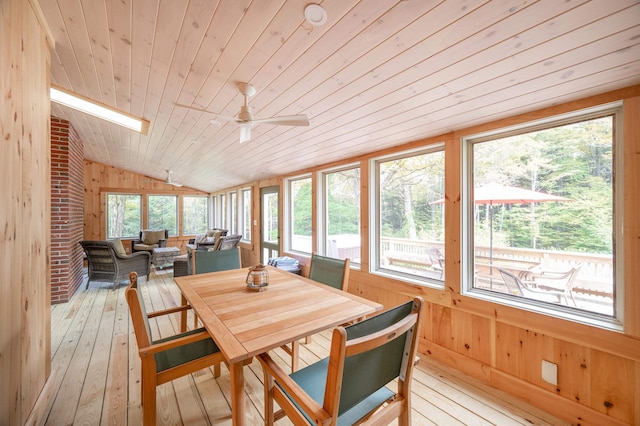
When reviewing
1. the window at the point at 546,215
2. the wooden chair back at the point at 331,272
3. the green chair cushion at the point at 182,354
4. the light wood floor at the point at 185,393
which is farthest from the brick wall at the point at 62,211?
the window at the point at 546,215

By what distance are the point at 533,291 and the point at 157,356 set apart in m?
2.66

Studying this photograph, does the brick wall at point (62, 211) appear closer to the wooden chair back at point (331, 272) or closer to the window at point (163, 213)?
the window at point (163, 213)

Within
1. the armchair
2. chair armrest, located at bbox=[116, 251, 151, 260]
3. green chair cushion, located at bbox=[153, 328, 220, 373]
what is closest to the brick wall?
the armchair

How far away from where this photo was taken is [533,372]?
1.83 metres

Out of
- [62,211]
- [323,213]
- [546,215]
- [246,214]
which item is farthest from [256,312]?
[246,214]

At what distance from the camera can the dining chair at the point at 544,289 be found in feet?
5.95

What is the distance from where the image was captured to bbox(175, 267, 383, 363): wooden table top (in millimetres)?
1205

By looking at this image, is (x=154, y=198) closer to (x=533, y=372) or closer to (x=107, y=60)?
(x=107, y=60)

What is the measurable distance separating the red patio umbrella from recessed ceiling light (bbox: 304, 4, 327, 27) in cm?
184

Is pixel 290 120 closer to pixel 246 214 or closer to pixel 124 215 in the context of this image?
pixel 246 214

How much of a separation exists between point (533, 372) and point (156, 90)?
12.3ft

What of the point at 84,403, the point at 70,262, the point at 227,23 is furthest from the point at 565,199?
the point at 70,262

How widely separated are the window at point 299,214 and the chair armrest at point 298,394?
121 inches

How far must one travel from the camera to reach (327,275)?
7.70ft
